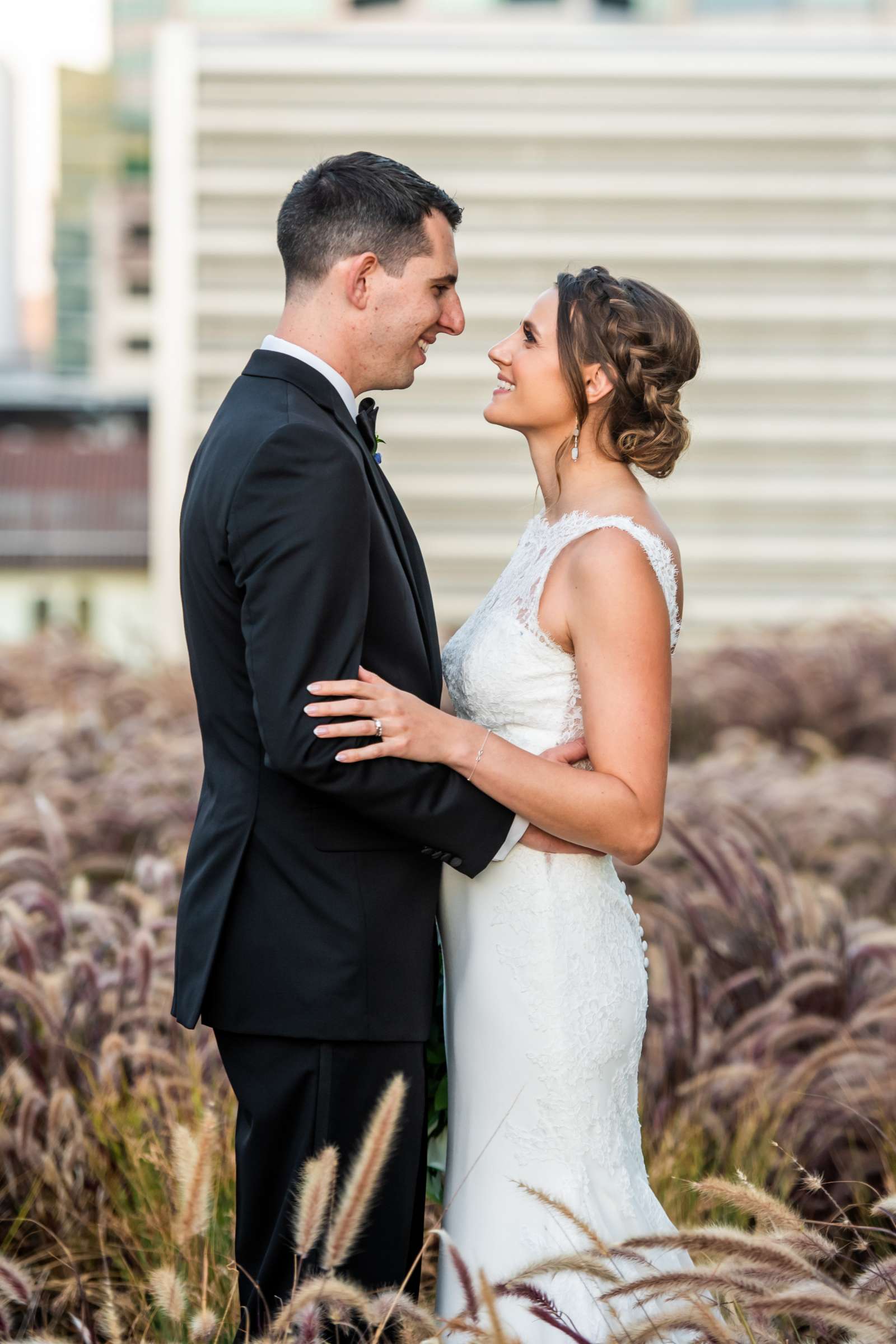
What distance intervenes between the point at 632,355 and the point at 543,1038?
4.03ft

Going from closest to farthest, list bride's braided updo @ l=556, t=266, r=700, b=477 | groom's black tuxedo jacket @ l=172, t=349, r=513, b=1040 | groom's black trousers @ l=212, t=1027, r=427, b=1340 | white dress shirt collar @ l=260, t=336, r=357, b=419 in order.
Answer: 1. groom's black tuxedo jacket @ l=172, t=349, r=513, b=1040
2. groom's black trousers @ l=212, t=1027, r=427, b=1340
3. white dress shirt collar @ l=260, t=336, r=357, b=419
4. bride's braided updo @ l=556, t=266, r=700, b=477

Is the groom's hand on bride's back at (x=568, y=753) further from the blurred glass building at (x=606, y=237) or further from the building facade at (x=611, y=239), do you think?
the blurred glass building at (x=606, y=237)

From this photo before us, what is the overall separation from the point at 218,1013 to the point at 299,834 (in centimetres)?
33

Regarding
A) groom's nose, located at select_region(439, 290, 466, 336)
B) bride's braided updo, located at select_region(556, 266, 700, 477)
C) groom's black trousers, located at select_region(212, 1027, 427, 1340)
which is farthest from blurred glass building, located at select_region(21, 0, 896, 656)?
groom's black trousers, located at select_region(212, 1027, 427, 1340)

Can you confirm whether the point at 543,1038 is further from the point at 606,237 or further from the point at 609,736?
the point at 606,237

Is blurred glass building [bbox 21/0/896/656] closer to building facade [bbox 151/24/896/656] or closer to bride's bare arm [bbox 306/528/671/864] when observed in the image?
building facade [bbox 151/24/896/656]

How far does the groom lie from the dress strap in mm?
314

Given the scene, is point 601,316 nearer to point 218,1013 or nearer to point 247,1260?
point 218,1013

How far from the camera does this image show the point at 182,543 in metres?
2.36

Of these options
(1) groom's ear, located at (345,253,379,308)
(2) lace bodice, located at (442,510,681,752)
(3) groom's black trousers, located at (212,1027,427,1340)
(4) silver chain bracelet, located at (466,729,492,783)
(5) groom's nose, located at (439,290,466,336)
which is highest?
(1) groom's ear, located at (345,253,379,308)

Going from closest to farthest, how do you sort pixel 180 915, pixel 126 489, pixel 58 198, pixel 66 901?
pixel 180 915
pixel 66 901
pixel 126 489
pixel 58 198

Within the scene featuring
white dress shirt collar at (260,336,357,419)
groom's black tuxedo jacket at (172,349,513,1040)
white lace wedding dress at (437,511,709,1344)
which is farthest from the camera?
white lace wedding dress at (437,511,709,1344)

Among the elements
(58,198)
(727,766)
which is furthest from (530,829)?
(58,198)

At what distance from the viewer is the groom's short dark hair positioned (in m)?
2.44
